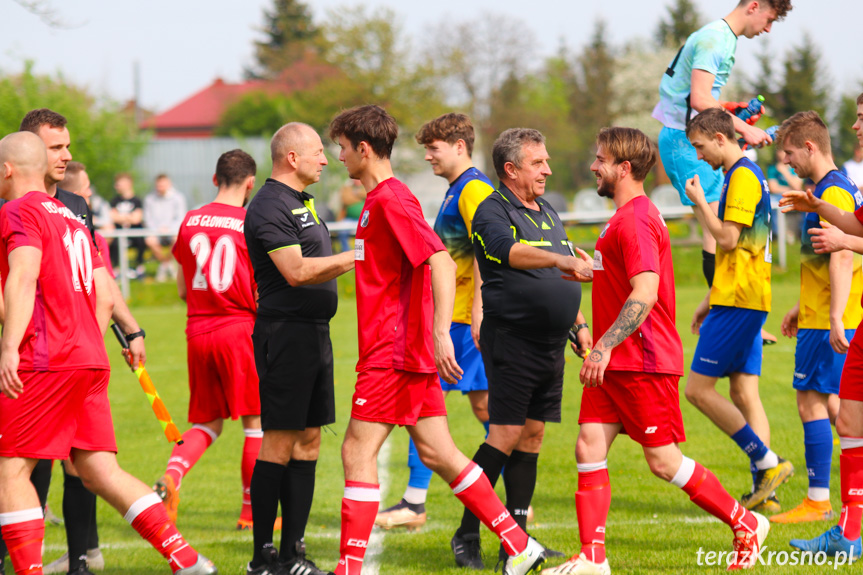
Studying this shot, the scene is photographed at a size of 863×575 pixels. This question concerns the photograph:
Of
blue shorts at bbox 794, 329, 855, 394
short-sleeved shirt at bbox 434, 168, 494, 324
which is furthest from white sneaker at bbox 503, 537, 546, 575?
blue shorts at bbox 794, 329, 855, 394

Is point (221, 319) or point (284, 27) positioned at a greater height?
point (284, 27)

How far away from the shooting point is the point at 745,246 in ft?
19.4

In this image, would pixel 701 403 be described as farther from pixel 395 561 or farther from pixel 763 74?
pixel 763 74

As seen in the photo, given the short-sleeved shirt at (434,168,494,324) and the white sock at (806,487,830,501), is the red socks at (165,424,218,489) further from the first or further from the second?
the white sock at (806,487,830,501)

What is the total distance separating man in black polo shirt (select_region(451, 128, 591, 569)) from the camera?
4910 millimetres

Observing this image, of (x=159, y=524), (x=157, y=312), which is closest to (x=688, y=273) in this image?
(x=157, y=312)

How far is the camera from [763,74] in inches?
2381

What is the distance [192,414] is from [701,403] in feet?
11.7

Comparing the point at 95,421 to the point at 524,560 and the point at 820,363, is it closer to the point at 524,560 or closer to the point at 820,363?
the point at 524,560

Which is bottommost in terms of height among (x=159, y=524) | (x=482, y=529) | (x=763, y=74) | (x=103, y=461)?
(x=482, y=529)

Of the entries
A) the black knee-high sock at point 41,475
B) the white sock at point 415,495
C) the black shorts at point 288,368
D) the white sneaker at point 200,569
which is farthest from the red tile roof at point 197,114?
the white sneaker at point 200,569

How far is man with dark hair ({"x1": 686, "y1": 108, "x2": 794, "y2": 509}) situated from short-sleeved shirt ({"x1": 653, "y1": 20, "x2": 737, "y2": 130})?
832mm

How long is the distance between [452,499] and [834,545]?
2.84 m

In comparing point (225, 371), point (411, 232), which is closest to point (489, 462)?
point (411, 232)
